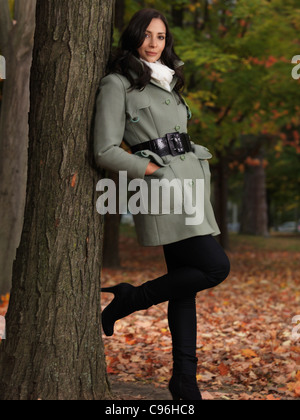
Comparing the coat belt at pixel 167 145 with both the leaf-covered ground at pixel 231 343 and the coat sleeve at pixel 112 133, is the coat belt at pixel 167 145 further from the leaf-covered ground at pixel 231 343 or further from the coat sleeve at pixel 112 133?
the leaf-covered ground at pixel 231 343

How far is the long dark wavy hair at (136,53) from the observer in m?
3.40

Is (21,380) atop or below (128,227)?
below

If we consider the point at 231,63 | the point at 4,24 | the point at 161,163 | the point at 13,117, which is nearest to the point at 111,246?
the point at 231,63

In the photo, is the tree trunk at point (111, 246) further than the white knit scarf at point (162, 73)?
Yes

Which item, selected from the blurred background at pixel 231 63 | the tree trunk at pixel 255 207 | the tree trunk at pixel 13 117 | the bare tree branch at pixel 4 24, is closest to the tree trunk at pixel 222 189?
the blurred background at pixel 231 63

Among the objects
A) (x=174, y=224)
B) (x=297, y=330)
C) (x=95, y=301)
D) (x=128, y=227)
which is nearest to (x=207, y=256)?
(x=174, y=224)

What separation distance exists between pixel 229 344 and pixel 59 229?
2840 mm

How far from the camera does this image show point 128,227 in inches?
941

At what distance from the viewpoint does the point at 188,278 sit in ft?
11.0

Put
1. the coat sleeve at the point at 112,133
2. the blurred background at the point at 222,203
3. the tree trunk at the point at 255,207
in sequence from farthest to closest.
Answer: the tree trunk at the point at 255,207 < the blurred background at the point at 222,203 < the coat sleeve at the point at 112,133

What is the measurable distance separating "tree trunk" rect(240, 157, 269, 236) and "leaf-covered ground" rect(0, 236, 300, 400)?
45.6 ft

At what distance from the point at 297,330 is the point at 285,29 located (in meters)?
6.57

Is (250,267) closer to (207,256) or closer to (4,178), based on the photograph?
(4,178)

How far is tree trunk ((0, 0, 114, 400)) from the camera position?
Answer: 3283mm
